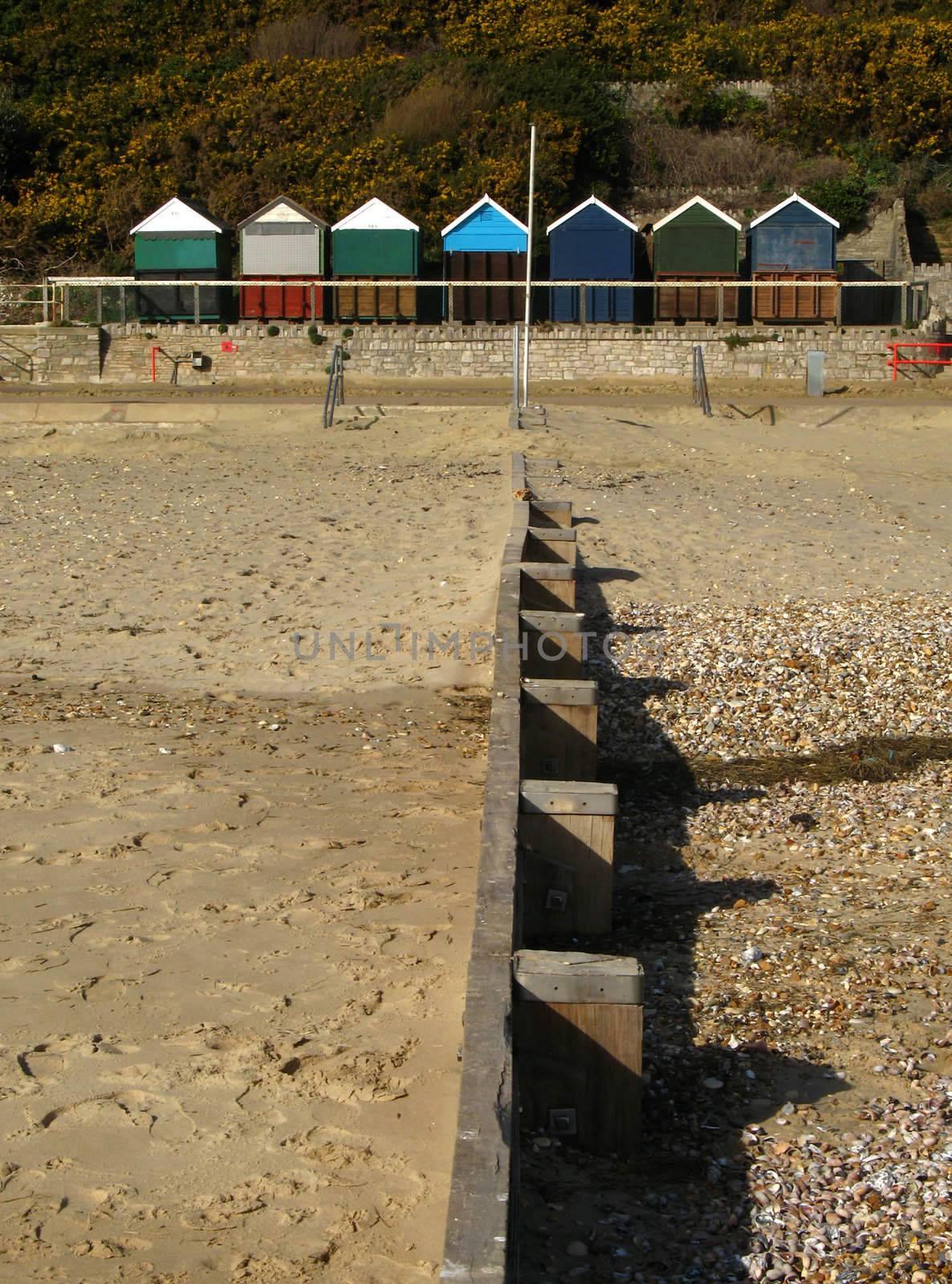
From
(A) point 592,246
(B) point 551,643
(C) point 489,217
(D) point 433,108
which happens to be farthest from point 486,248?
(B) point 551,643

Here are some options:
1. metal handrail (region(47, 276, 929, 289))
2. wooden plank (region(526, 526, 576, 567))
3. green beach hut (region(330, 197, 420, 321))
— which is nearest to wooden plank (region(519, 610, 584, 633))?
wooden plank (region(526, 526, 576, 567))

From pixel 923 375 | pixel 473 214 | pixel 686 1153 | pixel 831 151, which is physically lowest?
pixel 686 1153

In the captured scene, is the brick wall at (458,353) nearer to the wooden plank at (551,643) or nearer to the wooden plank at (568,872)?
the wooden plank at (551,643)

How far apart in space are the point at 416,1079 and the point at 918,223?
40.5 metres

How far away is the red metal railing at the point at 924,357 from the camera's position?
1138 inches

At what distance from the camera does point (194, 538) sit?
12656 mm

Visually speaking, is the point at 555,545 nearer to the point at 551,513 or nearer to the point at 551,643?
the point at 551,513

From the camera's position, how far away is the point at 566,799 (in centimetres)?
575

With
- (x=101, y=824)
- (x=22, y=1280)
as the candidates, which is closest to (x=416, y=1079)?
(x=22, y=1280)

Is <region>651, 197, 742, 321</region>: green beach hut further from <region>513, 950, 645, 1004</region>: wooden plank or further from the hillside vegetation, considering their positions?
<region>513, 950, 645, 1004</region>: wooden plank

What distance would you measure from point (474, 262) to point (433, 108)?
26.8ft

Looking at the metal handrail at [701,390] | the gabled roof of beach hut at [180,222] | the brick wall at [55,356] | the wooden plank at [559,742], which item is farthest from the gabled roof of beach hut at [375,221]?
the wooden plank at [559,742]

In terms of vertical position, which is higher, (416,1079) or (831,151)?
(831,151)

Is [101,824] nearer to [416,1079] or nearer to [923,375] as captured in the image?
[416,1079]
